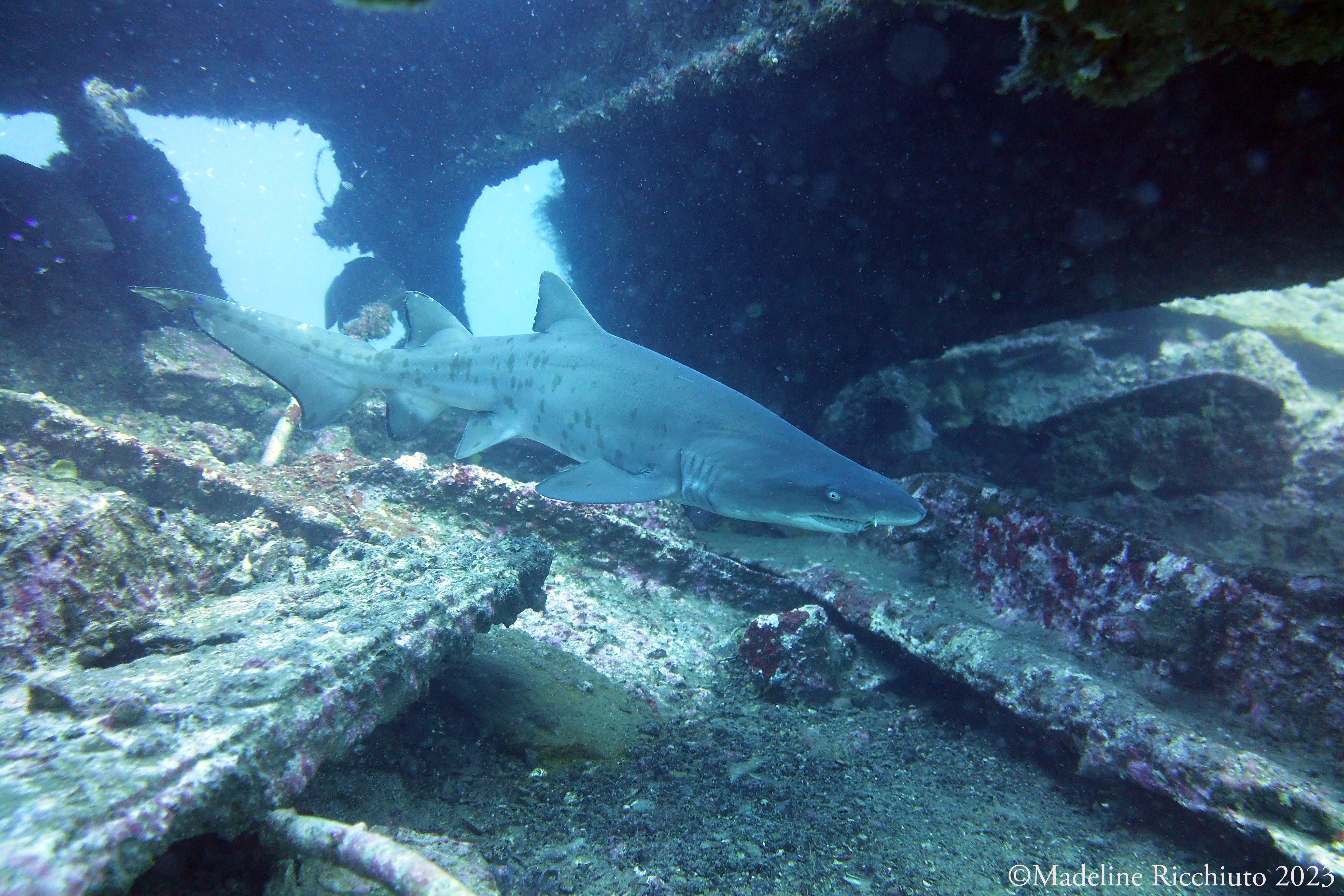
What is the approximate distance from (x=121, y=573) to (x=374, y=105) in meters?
12.5

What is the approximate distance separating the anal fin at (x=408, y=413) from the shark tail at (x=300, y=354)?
26cm

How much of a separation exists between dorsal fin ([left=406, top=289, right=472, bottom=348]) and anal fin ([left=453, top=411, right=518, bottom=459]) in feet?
3.59

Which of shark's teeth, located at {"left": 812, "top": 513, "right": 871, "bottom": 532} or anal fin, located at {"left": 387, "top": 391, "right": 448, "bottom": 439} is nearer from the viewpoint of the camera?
shark's teeth, located at {"left": 812, "top": 513, "right": 871, "bottom": 532}

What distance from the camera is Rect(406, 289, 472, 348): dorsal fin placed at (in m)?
5.50

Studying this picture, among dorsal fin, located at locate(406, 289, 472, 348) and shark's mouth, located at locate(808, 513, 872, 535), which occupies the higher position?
dorsal fin, located at locate(406, 289, 472, 348)

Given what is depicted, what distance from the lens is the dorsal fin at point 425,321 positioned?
5.50 m

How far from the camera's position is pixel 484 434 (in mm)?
5023

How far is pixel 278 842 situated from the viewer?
192cm
